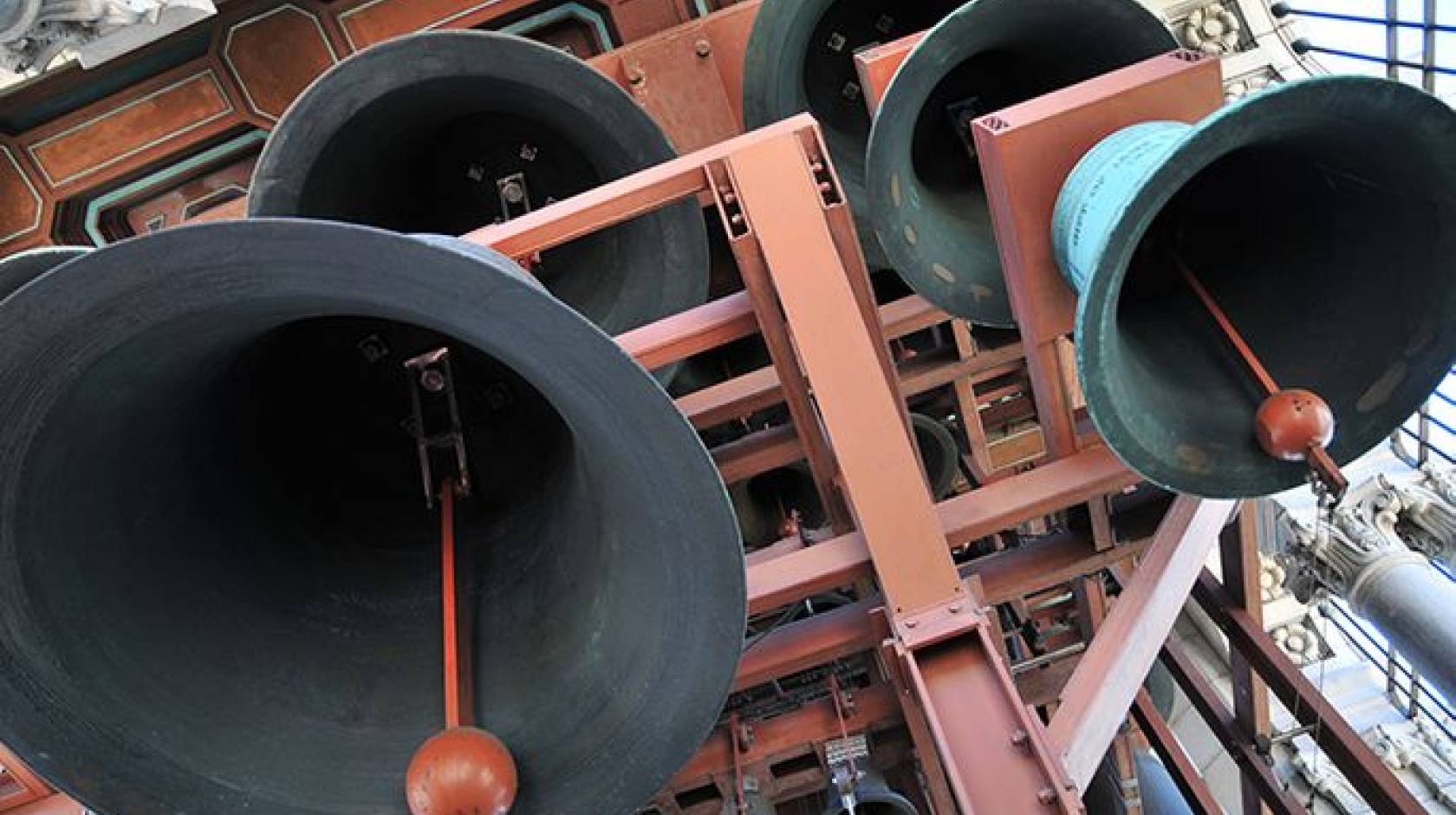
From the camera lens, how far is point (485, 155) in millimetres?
3189

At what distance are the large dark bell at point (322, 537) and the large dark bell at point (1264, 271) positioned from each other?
799mm

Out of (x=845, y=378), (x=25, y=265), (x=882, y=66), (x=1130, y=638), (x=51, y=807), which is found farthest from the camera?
(x=882, y=66)

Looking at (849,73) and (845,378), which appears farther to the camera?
(849,73)

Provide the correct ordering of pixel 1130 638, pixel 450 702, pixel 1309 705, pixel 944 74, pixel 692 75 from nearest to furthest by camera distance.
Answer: pixel 450 702 < pixel 1130 638 < pixel 944 74 < pixel 1309 705 < pixel 692 75

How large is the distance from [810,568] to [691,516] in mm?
617

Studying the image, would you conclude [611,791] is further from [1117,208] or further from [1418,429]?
[1418,429]

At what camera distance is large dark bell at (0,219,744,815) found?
4.63 ft

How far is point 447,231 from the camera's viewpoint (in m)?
3.20

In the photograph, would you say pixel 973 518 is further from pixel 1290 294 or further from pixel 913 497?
pixel 1290 294

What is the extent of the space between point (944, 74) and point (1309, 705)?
6.06 ft

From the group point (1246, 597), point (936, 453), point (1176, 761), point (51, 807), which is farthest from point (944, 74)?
point (51, 807)

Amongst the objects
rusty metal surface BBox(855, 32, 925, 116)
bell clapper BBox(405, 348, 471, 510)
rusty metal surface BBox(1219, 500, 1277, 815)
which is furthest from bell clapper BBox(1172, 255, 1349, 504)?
bell clapper BBox(405, 348, 471, 510)

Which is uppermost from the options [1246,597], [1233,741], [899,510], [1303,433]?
[1246,597]

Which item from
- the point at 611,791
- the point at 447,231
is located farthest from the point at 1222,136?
the point at 447,231
